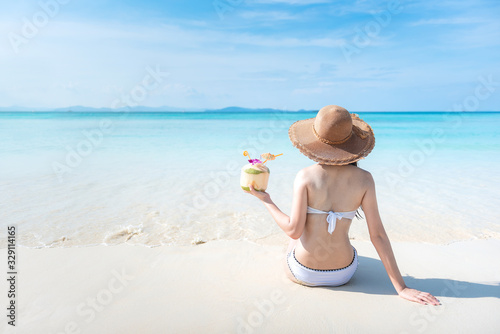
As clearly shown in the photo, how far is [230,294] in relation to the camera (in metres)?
2.69

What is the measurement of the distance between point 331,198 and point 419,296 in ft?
3.21

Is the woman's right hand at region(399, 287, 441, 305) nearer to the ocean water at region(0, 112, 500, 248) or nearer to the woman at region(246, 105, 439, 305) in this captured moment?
the woman at region(246, 105, 439, 305)

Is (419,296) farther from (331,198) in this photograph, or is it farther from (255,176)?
(255,176)

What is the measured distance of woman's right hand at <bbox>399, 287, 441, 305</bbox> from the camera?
2.48m

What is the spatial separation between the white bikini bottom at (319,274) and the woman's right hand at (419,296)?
0.40 m

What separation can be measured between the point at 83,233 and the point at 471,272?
4114 millimetres

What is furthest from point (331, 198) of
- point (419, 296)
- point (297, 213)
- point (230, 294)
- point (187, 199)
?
point (187, 199)

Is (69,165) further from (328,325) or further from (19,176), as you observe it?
(328,325)

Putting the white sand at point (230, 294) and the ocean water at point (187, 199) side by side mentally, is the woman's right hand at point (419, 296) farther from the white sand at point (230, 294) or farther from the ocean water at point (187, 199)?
the ocean water at point (187, 199)

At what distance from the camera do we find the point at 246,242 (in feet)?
12.6

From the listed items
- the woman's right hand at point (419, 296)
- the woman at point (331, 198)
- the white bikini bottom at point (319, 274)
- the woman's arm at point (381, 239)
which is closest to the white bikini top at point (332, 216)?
the woman at point (331, 198)

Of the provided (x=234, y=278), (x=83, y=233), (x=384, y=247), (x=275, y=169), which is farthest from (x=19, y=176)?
(x=384, y=247)

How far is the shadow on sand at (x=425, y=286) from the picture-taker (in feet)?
8.86

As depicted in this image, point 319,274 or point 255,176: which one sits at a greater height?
point 255,176
